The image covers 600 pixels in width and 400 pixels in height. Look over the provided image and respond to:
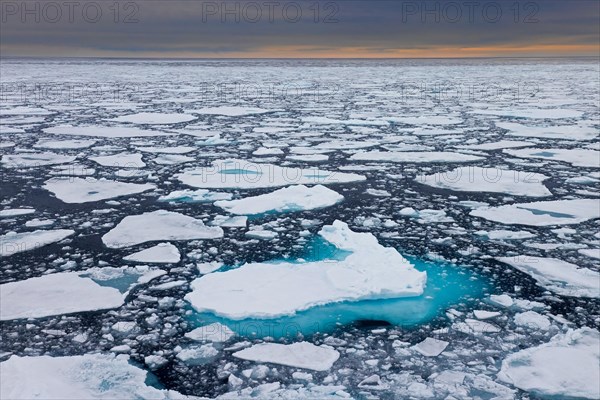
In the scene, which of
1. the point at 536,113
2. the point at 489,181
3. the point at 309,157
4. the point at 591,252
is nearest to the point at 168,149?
the point at 309,157

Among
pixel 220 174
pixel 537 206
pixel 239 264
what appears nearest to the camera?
pixel 239 264

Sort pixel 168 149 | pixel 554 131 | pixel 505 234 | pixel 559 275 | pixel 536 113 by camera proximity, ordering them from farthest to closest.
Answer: pixel 536 113, pixel 554 131, pixel 168 149, pixel 505 234, pixel 559 275

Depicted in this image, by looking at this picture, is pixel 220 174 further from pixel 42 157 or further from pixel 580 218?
pixel 580 218

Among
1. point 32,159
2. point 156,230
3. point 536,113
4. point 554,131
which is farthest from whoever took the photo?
point 536,113

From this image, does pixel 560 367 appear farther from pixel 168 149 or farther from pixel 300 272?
pixel 168 149

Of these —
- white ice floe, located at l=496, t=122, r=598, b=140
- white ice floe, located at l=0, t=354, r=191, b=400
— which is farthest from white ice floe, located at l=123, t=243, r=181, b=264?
white ice floe, located at l=496, t=122, r=598, b=140

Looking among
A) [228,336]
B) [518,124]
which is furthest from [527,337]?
[518,124]

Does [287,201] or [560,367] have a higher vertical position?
[287,201]
